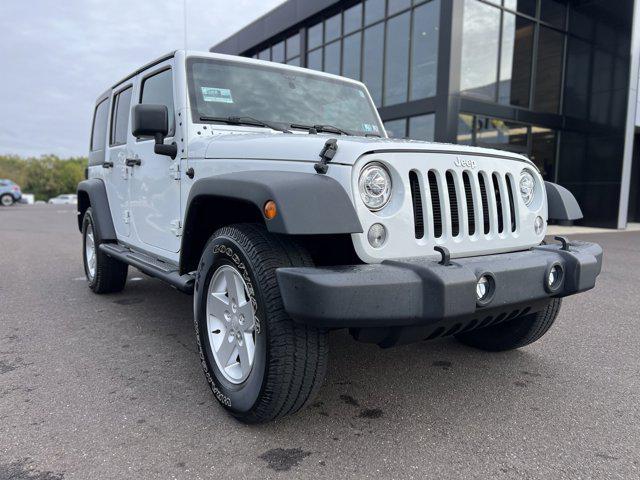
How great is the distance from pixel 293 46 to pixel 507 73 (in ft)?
26.8

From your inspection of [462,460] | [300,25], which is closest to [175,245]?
[462,460]

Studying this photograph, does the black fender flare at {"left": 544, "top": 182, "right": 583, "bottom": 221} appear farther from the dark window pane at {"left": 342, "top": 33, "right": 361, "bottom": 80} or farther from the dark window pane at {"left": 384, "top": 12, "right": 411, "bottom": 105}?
the dark window pane at {"left": 342, "top": 33, "right": 361, "bottom": 80}

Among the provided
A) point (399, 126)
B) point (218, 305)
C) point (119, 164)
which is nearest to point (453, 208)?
point (218, 305)

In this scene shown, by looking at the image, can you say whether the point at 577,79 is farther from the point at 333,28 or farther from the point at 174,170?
the point at 174,170

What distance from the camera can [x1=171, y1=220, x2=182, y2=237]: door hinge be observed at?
3230 mm

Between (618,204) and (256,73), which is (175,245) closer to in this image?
(256,73)

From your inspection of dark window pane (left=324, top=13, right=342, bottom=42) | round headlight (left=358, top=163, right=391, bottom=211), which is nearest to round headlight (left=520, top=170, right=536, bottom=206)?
round headlight (left=358, top=163, right=391, bottom=211)

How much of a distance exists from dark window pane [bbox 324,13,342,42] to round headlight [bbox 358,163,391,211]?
15.2 meters

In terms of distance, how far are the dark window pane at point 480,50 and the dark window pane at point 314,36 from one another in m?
6.04

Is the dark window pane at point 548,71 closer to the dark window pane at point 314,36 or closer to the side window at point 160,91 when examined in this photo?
the dark window pane at point 314,36

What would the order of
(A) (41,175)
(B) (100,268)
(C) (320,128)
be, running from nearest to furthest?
(C) (320,128) → (B) (100,268) → (A) (41,175)

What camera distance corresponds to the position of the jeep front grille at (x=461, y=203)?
7.51ft

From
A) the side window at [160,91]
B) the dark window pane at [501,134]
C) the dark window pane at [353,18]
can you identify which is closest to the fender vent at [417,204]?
the side window at [160,91]

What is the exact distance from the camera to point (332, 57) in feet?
54.0
